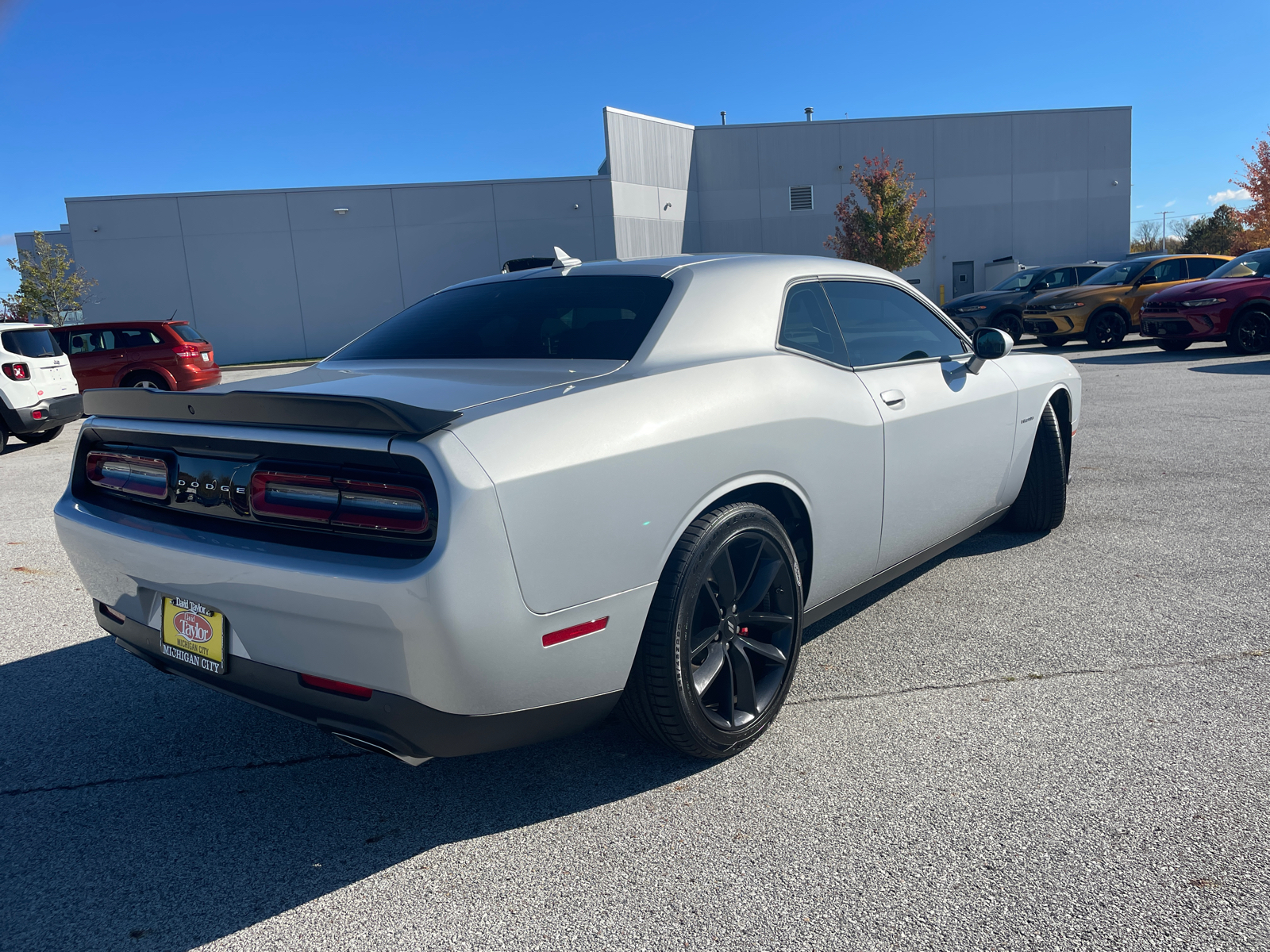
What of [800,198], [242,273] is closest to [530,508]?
[242,273]

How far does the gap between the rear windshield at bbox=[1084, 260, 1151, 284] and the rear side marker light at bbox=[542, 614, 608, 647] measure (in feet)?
56.4

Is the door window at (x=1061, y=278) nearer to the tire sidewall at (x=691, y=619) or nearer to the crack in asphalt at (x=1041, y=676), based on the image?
the crack in asphalt at (x=1041, y=676)

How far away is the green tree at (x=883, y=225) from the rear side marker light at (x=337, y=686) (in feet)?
96.0

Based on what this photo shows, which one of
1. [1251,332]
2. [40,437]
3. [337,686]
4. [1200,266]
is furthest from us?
[1200,266]

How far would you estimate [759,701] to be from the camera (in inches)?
107

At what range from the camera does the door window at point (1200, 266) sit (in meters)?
16.4

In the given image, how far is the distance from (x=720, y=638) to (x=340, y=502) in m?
1.15

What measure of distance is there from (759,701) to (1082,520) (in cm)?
319

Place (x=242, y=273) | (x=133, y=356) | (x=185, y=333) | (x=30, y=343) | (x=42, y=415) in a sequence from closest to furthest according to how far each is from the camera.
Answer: (x=30, y=343) → (x=42, y=415) → (x=133, y=356) → (x=185, y=333) → (x=242, y=273)

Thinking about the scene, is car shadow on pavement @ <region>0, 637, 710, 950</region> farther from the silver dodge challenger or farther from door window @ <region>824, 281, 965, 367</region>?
door window @ <region>824, 281, 965, 367</region>

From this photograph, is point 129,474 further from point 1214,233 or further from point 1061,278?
point 1214,233

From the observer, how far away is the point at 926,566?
4.42 m

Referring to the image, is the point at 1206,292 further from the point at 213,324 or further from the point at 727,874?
the point at 213,324

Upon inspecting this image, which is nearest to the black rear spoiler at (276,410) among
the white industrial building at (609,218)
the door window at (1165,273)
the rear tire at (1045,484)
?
the rear tire at (1045,484)
